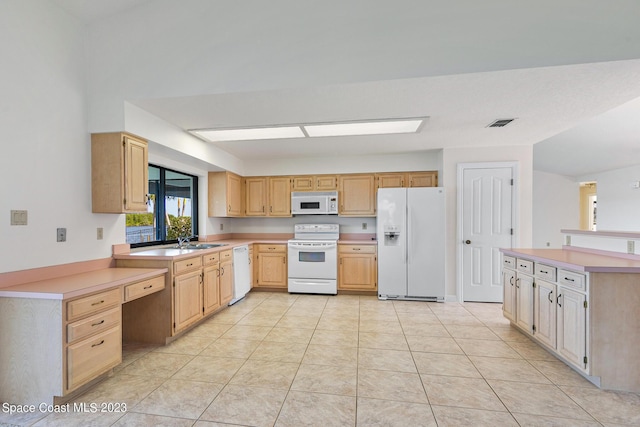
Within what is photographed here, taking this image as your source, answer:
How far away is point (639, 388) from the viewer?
6.78 ft

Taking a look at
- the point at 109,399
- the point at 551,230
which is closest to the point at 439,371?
the point at 109,399

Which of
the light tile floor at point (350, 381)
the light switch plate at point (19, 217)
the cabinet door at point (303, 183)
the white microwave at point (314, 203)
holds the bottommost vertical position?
the light tile floor at point (350, 381)

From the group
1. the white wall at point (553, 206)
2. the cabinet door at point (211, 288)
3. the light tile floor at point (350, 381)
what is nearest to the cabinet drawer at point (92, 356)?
the light tile floor at point (350, 381)

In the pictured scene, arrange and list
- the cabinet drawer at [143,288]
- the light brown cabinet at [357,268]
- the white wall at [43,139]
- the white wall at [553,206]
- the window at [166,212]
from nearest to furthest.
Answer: the white wall at [43,139] → the cabinet drawer at [143,288] → the window at [166,212] → the light brown cabinet at [357,268] → the white wall at [553,206]

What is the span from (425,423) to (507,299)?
218cm

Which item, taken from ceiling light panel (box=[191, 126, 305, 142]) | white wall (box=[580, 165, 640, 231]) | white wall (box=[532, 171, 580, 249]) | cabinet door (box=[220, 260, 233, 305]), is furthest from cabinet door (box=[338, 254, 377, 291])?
white wall (box=[580, 165, 640, 231])

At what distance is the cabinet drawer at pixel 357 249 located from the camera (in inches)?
184

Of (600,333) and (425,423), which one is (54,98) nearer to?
(425,423)

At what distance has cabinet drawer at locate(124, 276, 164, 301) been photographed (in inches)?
92.8

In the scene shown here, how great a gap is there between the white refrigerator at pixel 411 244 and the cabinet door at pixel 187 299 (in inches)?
103

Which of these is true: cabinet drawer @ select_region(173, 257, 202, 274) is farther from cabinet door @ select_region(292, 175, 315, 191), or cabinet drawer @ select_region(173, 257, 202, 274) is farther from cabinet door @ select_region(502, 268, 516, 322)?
cabinet door @ select_region(502, 268, 516, 322)

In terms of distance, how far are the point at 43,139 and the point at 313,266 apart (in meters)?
3.52

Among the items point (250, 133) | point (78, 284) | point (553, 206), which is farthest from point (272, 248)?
point (553, 206)

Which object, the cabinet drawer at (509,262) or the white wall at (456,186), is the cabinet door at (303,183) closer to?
the white wall at (456,186)
